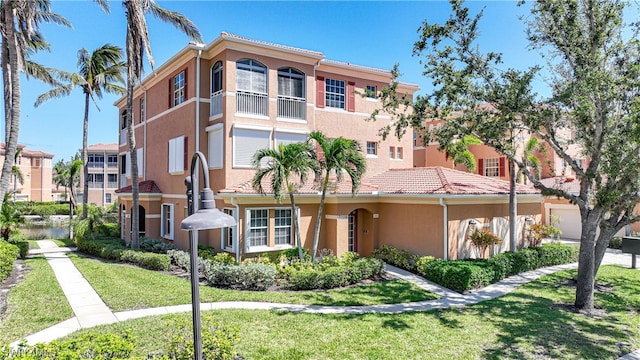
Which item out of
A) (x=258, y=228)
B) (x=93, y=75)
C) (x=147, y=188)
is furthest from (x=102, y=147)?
(x=258, y=228)

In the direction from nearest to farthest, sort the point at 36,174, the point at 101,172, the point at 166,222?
1. the point at 166,222
2. the point at 101,172
3. the point at 36,174

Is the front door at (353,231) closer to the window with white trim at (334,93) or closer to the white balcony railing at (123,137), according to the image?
the window with white trim at (334,93)

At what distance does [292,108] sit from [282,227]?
6029mm

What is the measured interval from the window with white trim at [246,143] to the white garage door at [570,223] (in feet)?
77.3

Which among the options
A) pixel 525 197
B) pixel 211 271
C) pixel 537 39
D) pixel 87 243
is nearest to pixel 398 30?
pixel 537 39

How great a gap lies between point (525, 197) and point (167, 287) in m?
18.3

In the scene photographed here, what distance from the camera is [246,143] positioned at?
17.4 meters

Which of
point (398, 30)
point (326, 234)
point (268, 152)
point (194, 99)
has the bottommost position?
point (326, 234)

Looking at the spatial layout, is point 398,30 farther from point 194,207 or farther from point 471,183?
point 194,207

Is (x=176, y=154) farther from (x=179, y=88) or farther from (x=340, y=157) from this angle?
(x=340, y=157)

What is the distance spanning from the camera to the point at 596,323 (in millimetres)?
10664

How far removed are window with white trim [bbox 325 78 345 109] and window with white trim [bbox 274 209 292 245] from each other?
694cm

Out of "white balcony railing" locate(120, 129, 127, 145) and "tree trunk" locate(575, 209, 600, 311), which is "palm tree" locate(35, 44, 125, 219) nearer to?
"white balcony railing" locate(120, 129, 127, 145)

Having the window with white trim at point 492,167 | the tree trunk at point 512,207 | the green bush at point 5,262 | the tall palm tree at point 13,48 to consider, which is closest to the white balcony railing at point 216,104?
the tall palm tree at point 13,48
